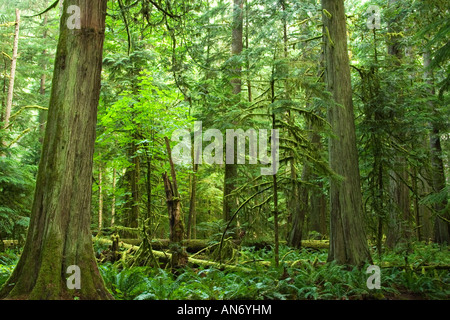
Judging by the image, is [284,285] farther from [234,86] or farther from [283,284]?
[234,86]

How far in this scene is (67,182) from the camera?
4.42 m

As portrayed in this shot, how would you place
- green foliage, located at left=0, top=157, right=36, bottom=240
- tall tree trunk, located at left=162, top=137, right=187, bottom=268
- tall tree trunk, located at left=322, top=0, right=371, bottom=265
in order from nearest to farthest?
tall tree trunk, located at left=322, top=0, right=371, bottom=265, tall tree trunk, located at left=162, top=137, right=187, bottom=268, green foliage, located at left=0, top=157, right=36, bottom=240

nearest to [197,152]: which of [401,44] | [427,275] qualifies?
[401,44]

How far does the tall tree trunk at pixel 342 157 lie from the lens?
23.8 feet

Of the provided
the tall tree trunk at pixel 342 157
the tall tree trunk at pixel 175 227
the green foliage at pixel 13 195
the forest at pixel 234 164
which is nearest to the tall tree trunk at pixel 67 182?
the forest at pixel 234 164

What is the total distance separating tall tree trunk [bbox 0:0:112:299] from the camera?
4152 mm

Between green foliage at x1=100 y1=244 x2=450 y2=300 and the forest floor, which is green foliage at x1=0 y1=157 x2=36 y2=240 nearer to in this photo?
the forest floor

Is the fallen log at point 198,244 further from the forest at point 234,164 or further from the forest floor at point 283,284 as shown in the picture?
the forest floor at point 283,284

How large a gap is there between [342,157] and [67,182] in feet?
19.3

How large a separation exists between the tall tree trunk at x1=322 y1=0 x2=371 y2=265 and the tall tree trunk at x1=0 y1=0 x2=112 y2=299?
5062 mm

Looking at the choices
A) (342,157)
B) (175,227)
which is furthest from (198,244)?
(342,157)

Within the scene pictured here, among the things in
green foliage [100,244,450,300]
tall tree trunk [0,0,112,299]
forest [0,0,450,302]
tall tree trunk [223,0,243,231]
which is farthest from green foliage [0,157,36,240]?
tall tree trunk [223,0,243,231]

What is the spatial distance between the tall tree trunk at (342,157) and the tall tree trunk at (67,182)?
16.6 feet
